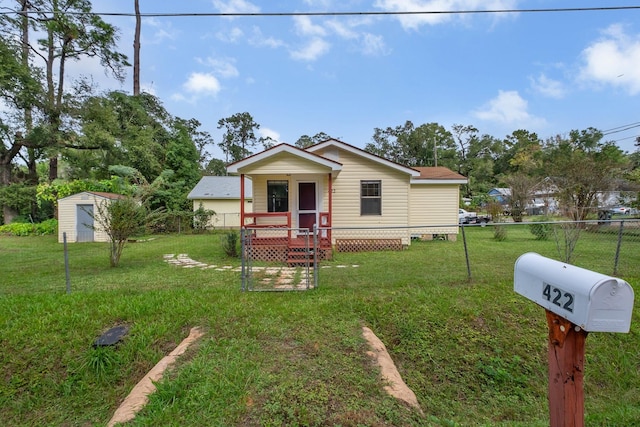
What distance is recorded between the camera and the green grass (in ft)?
7.84

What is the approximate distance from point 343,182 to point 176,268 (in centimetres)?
585

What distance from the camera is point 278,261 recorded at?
23.7ft

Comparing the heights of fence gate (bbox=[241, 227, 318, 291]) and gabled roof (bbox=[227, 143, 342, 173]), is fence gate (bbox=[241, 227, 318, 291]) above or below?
below

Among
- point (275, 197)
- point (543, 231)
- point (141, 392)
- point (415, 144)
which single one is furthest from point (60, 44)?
point (415, 144)

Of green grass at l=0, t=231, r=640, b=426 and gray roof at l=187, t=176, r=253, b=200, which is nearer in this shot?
green grass at l=0, t=231, r=640, b=426

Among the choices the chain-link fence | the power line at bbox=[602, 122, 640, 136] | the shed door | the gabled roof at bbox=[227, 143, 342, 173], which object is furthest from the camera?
the power line at bbox=[602, 122, 640, 136]

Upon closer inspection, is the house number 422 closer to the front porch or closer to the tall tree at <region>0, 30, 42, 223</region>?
the front porch

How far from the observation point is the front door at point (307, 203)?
31.9ft

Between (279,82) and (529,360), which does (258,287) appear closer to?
(529,360)

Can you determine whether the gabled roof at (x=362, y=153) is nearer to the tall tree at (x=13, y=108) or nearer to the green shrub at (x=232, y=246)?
the green shrub at (x=232, y=246)

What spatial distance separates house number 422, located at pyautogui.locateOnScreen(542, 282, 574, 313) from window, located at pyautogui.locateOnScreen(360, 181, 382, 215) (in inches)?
354

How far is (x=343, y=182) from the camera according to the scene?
1012cm

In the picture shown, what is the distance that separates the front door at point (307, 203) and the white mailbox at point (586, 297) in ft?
28.1

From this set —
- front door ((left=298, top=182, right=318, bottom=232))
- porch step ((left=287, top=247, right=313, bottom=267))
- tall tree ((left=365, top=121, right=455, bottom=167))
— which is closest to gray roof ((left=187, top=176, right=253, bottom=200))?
front door ((left=298, top=182, right=318, bottom=232))
